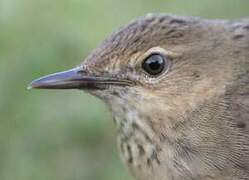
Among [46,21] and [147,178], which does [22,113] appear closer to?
[46,21]

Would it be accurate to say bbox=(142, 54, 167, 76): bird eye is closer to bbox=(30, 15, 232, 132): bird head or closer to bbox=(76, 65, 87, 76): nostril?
bbox=(30, 15, 232, 132): bird head

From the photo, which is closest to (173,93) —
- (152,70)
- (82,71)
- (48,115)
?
(152,70)

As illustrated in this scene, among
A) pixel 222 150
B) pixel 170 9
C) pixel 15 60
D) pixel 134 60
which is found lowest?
pixel 222 150

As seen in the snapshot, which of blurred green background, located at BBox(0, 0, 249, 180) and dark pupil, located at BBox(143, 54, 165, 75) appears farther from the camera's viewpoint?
blurred green background, located at BBox(0, 0, 249, 180)

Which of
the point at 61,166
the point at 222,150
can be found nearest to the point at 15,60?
the point at 61,166

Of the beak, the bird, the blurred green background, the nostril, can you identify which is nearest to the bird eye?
the bird

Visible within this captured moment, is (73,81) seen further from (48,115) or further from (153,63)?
(48,115)
